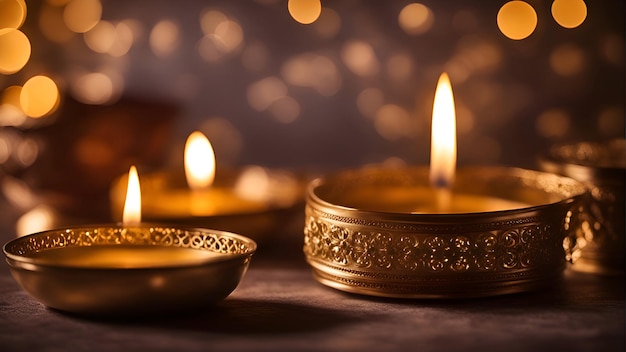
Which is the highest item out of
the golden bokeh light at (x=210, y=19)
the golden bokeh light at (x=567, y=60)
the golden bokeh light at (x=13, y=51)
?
the golden bokeh light at (x=210, y=19)

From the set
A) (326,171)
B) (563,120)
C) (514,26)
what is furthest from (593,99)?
(326,171)

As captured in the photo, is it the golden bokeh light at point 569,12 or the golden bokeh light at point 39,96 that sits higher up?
the golden bokeh light at point 569,12

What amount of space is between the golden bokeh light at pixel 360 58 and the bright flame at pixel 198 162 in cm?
34

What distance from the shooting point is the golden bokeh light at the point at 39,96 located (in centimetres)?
177

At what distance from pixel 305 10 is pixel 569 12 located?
0.43 m

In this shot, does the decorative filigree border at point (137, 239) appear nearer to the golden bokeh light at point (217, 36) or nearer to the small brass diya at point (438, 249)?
the small brass diya at point (438, 249)

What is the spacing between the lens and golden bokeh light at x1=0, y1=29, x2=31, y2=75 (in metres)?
1.77

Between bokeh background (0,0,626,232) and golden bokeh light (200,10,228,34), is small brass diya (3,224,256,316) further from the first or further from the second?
golden bokeh light (200,10,228,34)

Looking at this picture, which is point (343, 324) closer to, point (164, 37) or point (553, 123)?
point (553, 123)

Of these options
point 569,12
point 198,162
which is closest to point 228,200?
point 198,162

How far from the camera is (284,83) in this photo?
5.11 feet

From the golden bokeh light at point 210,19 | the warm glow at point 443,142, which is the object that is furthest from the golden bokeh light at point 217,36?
the warm glow at point 443,142

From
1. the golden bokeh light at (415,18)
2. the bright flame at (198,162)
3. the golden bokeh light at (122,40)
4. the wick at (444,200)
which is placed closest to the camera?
the wick at (444,200)

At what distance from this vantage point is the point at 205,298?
83 cm
